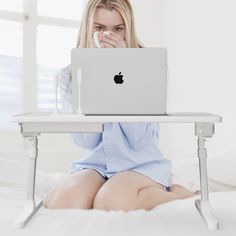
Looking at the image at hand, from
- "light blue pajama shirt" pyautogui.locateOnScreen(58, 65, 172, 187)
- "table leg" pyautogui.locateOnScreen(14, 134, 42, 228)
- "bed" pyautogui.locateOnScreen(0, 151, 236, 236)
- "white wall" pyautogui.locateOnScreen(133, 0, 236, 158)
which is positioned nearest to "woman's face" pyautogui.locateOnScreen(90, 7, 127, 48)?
"light blue pajama shirt" pyautogui.locateOnScreen(58, 65, 172, 187)

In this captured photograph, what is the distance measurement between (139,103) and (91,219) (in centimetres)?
35

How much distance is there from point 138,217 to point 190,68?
1706 millimetres

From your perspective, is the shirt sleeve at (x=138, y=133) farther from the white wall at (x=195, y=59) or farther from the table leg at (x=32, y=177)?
the white wall at (x=195, y=59)

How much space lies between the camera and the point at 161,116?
116cm

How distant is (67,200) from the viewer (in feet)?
4.61

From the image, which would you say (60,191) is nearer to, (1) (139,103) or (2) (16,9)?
(1) (139,103)

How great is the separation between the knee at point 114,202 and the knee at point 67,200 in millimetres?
46

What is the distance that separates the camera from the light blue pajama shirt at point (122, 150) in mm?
1588

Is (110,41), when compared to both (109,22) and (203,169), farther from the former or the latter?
(203,169)

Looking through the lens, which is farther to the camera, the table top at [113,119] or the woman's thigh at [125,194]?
the woman's thigh at [125,194]

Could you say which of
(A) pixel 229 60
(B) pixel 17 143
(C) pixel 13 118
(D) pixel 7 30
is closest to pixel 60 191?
(C) pixel 13 118

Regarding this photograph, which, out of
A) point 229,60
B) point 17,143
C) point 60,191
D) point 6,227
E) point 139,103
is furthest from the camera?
point 17,143

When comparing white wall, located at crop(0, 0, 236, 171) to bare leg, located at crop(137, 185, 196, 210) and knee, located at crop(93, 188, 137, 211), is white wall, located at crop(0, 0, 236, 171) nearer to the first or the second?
bare leg, located at crop(137, 185, 196, 210)

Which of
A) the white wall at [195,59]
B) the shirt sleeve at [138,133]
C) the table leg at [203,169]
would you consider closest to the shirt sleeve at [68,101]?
the shirt sleeve at [138,133]
